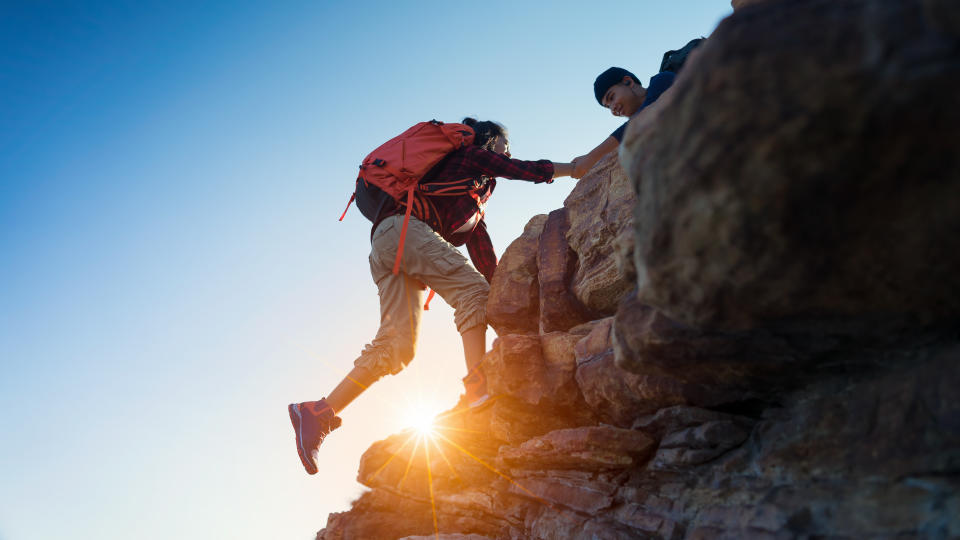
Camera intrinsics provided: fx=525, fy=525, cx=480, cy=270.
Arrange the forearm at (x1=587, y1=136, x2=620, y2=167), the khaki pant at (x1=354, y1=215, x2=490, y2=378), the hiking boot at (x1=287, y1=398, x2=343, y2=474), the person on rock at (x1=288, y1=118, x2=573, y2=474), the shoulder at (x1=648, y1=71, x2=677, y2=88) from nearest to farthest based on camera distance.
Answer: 1. the shoulder at (x1=648, y1=71, x2=677, y2=88)
2. the hiking boot at (x1=287, y1=398, x2=343, y2=474)
3. the person on rock at (x1=288, y1=118, x2=573, y2=474)
4. the khaki pant at (x1=354, y1=215, x2=490, y2=378)
5. the forearm at (x1=587, y1=136, x2=620, y2=167)

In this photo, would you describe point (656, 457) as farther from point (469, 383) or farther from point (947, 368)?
point (469, 383)

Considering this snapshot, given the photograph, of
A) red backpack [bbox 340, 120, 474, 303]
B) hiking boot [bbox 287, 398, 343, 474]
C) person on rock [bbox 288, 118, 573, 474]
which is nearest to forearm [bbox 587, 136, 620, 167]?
person on rock [bbox 288, 118, 573, 474]

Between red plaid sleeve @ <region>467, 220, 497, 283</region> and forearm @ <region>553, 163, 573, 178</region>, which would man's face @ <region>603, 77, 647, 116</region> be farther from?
red plaid sleeve @ <region>467, 220, 497, 283</region>

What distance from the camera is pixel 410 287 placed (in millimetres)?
7531

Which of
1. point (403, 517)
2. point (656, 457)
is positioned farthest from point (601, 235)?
point (403, 517)

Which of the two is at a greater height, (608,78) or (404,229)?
(608,78)

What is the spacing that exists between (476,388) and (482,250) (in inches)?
94.6

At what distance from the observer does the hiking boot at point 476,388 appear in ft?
22.3

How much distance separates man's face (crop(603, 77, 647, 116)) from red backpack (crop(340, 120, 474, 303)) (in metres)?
1.97

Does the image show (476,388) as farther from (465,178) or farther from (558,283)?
(465,178)

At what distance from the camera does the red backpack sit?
23.5ft

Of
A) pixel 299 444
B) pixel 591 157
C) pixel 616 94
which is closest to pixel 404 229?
pixel 591 157

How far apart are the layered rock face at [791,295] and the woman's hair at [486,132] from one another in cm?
389

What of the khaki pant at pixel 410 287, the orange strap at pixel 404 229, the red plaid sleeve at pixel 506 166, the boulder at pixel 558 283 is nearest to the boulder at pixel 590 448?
the boulder at pixel 558 283
